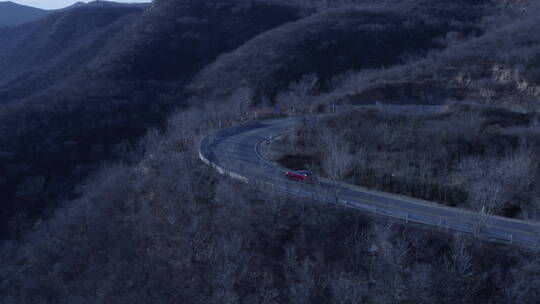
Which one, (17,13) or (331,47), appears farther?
(17,13)

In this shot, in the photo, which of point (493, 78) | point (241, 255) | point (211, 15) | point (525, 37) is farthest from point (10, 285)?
point (211, 15)

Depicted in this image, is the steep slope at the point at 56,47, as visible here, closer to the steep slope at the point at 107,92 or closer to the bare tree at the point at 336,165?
the steep slope at the point at 107,92

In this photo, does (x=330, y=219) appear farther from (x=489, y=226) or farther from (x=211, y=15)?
(x=211, y=15)

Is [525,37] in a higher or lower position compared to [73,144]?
higher

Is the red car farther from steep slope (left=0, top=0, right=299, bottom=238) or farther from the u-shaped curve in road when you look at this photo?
steep slope (left=0, top=0, right=299, bottom=238)

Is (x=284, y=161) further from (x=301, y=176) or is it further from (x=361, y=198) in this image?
(x=361, y=198)

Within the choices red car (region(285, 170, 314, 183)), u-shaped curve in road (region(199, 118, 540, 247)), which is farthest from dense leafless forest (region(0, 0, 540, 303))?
red car (region(285, 170, 314, 183))

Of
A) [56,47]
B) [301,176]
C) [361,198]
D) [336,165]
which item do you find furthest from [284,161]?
[56,47]
